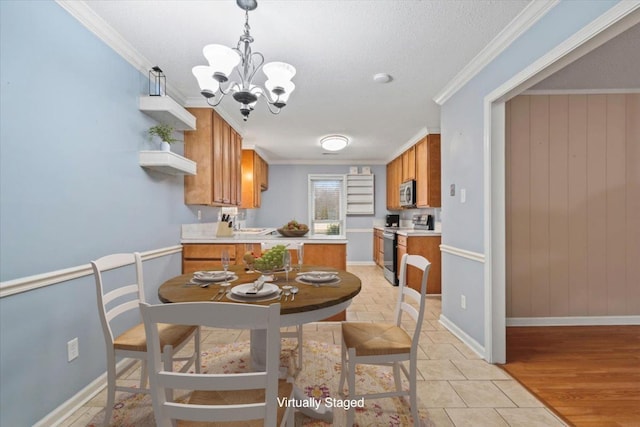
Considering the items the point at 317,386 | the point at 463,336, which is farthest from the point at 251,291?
the point at 463,336

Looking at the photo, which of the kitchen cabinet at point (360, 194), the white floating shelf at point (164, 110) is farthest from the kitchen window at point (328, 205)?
the white floating shelf at point (164, 110)

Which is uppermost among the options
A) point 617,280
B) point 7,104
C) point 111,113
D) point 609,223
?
point 111,113

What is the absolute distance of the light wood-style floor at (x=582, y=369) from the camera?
6.02 ft

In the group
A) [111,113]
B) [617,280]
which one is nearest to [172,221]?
[111,113]

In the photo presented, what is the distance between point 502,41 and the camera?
7.25ft

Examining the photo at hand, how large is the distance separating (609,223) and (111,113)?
4735mm

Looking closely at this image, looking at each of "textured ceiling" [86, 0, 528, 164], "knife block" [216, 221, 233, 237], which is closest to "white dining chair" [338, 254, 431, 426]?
"textured ceiling" [86, 0, 528, 164]

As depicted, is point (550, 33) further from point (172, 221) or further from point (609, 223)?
point (172, 221)

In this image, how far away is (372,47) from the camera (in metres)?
2.33

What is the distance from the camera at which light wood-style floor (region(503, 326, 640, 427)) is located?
6.02 ft

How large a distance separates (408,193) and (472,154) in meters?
2.56

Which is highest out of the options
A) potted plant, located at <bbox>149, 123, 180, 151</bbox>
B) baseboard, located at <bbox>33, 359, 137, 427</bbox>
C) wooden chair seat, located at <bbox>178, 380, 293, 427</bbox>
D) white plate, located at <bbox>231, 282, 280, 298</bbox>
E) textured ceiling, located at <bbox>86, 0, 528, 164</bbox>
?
textured ceiling, located at <bbox>86, 0, 528, 164</bbox>

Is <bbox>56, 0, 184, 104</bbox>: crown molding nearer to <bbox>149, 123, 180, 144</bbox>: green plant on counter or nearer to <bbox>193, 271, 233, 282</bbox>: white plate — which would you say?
<bbox>149, 123, 180, 144</bbox>: green plant on counter

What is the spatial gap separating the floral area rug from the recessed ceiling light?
2.49m
